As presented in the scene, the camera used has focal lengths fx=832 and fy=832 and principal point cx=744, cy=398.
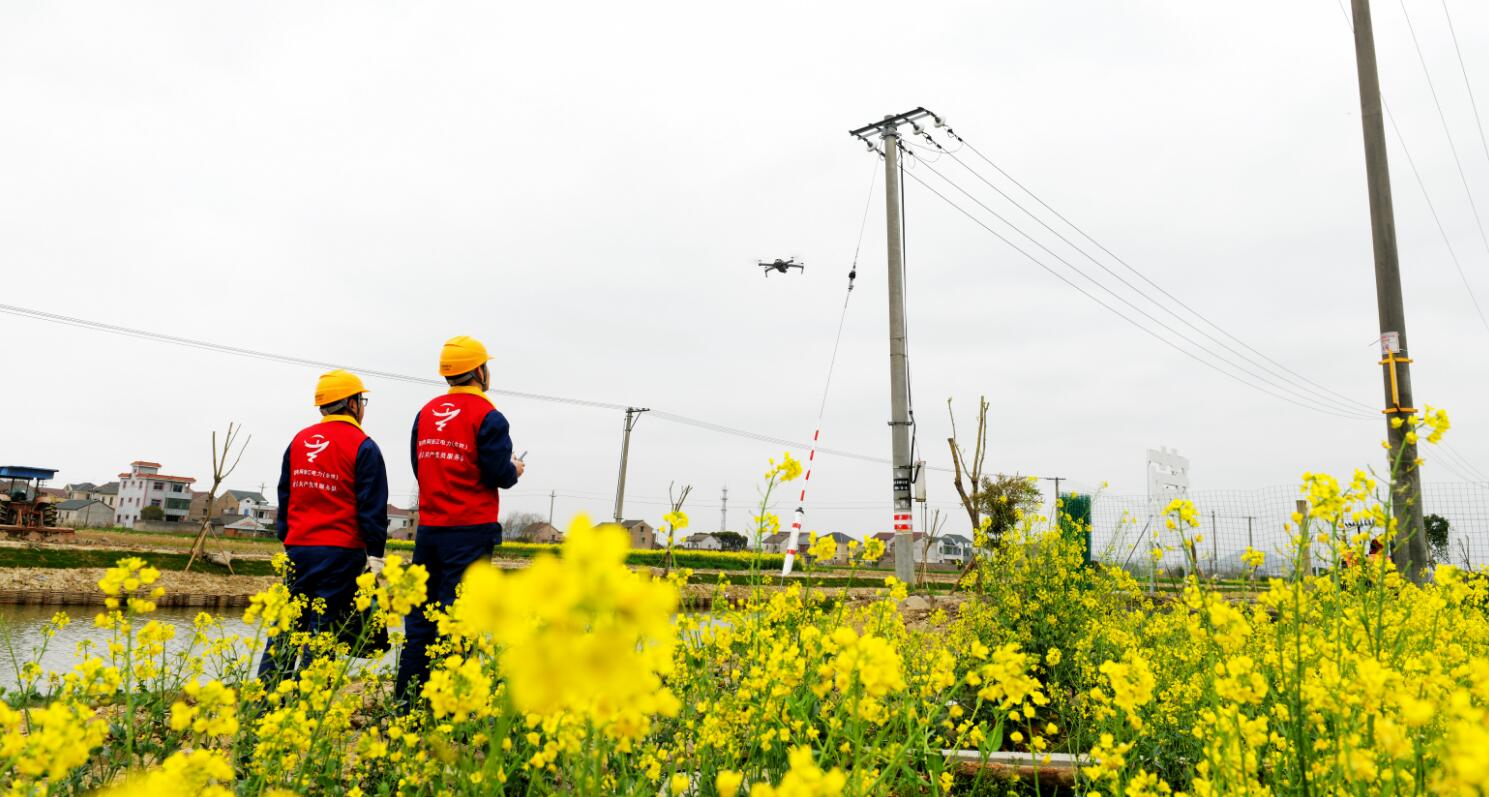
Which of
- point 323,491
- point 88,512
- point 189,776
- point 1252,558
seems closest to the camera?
point 189,776

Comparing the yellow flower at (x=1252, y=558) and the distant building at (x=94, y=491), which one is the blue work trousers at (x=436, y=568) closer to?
the yellow flower at (x=1252, y=558)

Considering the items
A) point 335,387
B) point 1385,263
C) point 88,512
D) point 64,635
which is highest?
point 1385,263

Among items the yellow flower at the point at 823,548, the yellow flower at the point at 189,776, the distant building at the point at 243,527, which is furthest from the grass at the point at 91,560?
the distant building at the point at 243,527

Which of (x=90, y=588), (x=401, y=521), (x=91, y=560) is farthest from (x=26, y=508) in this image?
(x=401, y=521)

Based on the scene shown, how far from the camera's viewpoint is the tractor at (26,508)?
20.5m

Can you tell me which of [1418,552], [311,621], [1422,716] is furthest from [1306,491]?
[1418,552]

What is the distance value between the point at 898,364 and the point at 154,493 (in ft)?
280

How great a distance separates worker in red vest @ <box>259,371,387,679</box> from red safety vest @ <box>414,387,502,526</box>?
23 cm

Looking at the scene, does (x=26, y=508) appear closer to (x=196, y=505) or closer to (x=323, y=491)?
(x=323, y=491)

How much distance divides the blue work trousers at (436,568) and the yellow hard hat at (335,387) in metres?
0.82

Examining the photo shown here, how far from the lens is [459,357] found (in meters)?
3.84

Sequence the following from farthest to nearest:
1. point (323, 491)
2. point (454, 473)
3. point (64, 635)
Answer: point (64, 635), point (323, 491), point (454, 473)

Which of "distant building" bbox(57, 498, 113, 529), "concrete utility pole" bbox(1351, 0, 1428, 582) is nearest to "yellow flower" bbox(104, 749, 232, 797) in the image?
"concrete utility pole" bbox(1351, 0, 1428, 582)

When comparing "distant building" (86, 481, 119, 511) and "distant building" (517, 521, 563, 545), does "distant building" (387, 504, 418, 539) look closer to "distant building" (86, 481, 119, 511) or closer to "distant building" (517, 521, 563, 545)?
"distant building" (517, 521, 563, 545)
